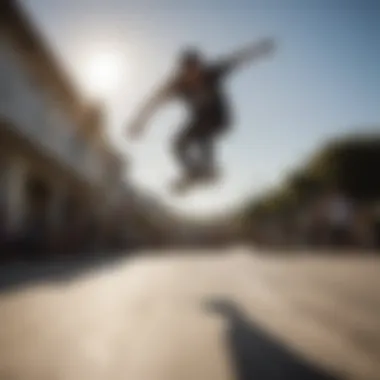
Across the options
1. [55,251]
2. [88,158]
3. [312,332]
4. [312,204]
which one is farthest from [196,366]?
[312,204]

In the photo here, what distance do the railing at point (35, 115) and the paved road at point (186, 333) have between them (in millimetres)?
11021

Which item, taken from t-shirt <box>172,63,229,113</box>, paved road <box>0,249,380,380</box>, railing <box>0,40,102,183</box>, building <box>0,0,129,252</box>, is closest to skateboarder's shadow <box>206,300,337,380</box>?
paved road <box>0,249,380,380</box>

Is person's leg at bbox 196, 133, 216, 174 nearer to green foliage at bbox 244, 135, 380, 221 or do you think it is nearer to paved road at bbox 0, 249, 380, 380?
paved road at bbox 0, 249, 380, 380

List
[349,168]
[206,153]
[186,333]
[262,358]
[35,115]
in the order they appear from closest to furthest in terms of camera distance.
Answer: [262,358] → [186,333] → [206,153] → [35,115] → [349,168]

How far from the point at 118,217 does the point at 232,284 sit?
3674 centimetres

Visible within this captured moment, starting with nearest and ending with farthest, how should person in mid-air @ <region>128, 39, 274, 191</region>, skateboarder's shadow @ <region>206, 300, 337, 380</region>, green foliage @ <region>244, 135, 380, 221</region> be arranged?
1. skateboarder's shadow @ <region>206, 300, 337, 380</region>
2. person in mid-air @ <region>128, 39, 274, 191</region>
3. green foliage @ <region>244, 135, 380, 221</region>

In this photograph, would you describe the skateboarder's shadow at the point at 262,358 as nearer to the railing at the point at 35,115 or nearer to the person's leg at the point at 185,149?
the person's leg at the point at 185,149

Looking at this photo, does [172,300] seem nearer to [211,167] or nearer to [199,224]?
[211,167]

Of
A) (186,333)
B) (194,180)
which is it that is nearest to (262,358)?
(186,333)

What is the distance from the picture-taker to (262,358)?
4172mm

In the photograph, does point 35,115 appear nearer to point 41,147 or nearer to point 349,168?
point 41,147

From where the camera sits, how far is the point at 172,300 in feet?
26.9

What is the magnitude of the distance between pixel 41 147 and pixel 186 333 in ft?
57.4

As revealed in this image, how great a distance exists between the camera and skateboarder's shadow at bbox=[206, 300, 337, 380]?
3.62 metres
